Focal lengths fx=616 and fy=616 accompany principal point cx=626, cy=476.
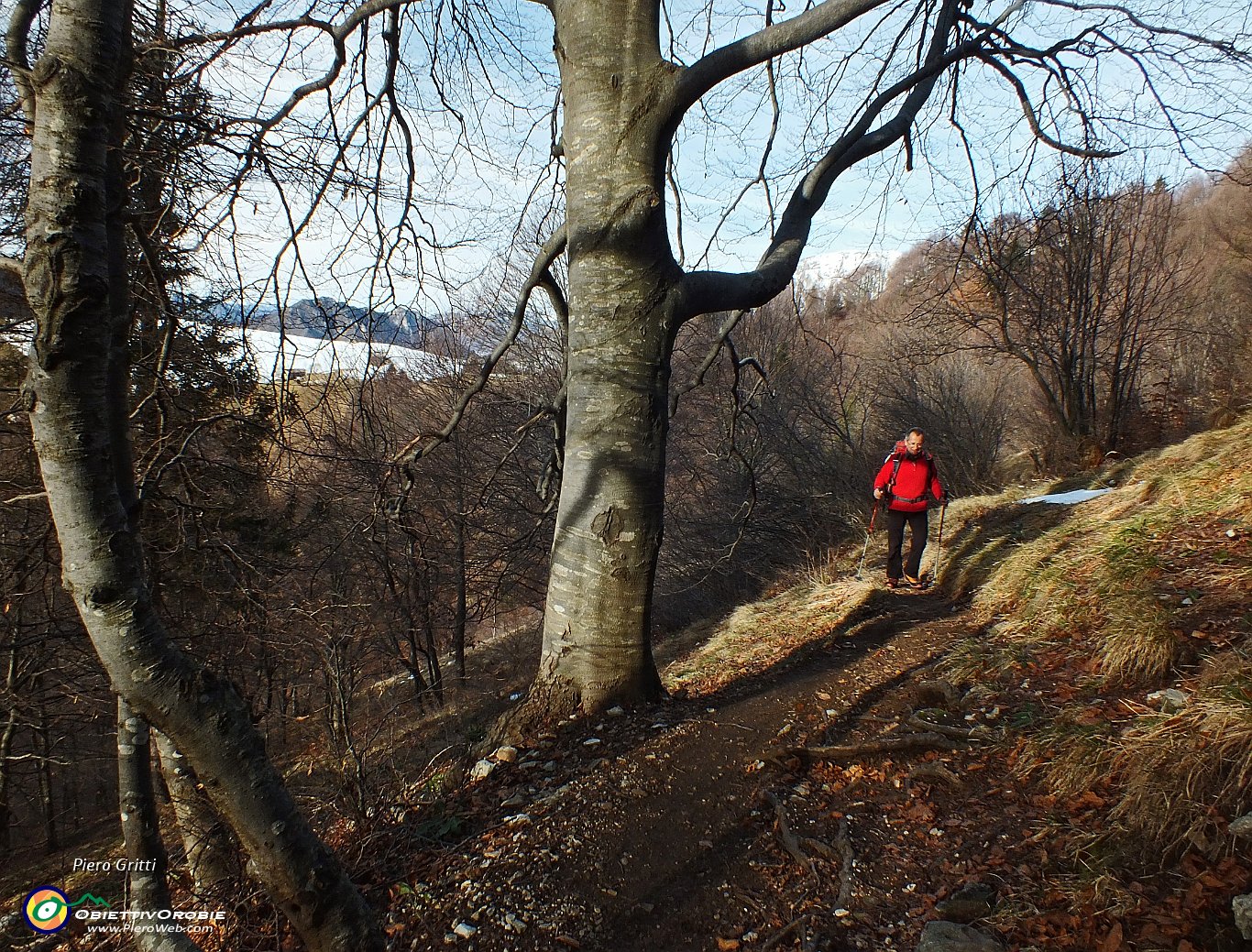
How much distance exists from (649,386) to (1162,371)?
51.3 ft

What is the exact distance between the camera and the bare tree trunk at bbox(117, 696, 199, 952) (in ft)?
5.95

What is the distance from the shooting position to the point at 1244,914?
61.2 inches

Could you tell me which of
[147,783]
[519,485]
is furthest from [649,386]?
[519,485]

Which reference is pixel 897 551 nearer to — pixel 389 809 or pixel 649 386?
pixel 649 386

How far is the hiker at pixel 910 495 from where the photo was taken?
659cm

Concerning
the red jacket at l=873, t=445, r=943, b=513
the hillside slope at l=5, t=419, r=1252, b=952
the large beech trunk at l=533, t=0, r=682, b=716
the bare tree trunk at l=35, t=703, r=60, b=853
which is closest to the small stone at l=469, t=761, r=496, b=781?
the hillside slope at l=5, t=419, r=1252, b=952

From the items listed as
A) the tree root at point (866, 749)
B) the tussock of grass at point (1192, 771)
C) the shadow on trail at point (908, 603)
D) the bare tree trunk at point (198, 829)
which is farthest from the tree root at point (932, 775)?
the bare tree trunk at point (198, 829)

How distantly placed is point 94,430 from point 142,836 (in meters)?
1.64

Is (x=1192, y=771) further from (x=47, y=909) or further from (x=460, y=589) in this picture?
(x=460, y=589)

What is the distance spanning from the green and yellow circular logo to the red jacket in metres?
6.92

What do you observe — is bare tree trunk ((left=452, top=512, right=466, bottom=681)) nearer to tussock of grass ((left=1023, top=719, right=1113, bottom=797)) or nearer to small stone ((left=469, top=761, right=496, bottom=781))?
small stone ((left=469, top=761, right=496, bottom=781))

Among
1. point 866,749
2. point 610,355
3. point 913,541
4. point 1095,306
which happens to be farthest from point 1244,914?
point 1095,306

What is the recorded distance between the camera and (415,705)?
45.8ft

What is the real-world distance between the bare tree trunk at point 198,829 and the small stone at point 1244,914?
11.0 feet
